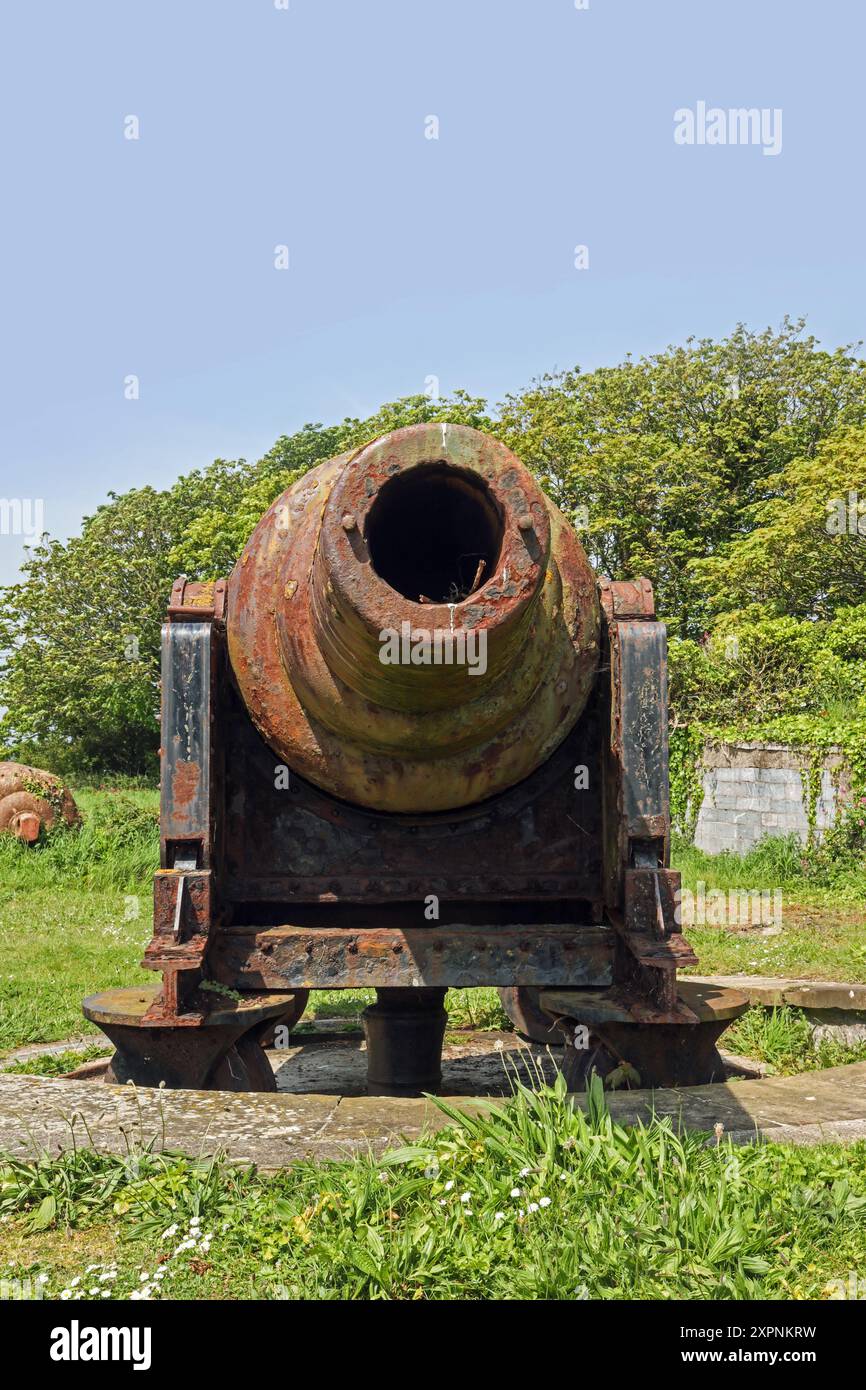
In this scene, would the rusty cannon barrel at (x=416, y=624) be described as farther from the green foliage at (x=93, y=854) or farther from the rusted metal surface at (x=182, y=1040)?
the green foliage at (x=93, y=854)

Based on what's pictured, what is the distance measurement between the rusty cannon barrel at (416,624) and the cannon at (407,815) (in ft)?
0.04

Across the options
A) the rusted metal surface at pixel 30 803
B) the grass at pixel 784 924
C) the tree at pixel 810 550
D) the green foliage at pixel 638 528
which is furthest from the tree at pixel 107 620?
the grass at pixel 784 924

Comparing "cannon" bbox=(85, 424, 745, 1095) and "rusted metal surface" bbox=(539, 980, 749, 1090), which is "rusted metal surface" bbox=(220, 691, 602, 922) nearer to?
"cannon" bbox=(85, 424, 745, 1095)

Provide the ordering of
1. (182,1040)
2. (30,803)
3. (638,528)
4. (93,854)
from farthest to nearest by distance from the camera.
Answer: (638,528) → (30,803) → (93,854) → (182,1040)

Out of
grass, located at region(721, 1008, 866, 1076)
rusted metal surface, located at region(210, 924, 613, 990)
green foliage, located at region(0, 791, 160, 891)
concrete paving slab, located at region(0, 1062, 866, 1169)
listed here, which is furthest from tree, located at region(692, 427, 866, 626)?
concrete paving slab, located at region(0, 1062, 866, 1169)

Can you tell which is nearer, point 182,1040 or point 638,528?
point 182,1040

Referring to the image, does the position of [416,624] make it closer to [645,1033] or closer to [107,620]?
[645,1033]

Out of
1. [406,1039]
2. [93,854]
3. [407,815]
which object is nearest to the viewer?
[407,815]

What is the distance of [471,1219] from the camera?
9.08 feet

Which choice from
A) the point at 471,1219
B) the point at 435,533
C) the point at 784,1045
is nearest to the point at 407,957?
the point at 435,533

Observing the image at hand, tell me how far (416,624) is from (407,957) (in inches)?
57.9

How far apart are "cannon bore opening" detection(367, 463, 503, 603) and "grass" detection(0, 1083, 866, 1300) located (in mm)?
1577

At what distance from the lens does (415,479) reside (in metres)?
3.51

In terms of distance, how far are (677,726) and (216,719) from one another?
453 inches
